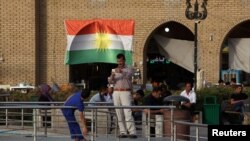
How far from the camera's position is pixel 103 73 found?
40.0 m

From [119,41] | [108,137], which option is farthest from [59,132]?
[119,41]

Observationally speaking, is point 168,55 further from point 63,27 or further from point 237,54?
point 63,27

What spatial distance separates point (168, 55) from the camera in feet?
131

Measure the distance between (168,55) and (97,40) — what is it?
4692mm

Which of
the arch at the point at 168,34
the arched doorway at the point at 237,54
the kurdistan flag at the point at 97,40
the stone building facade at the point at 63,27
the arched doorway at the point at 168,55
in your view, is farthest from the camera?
the arched doorway at the point at 168,55

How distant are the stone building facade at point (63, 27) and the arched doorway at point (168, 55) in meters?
1.12

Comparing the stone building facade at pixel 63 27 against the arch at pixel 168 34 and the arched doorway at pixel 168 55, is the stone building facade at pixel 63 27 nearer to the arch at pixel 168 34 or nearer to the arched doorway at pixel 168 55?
the arch at pixel 168 34

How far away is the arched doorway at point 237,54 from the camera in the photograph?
38500 mm

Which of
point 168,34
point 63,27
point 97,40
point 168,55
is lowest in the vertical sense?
point 168,55

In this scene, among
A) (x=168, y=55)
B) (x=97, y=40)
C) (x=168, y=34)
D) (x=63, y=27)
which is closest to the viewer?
(x=97, y=40)

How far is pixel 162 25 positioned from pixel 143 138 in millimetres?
21829

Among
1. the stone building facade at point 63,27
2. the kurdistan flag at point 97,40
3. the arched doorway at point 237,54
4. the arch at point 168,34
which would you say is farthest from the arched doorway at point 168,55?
the kurdistan flag at point 97,40

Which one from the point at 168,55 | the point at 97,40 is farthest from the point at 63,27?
the point at 168,55

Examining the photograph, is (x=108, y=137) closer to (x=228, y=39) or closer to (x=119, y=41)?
(x=119, y=41)
